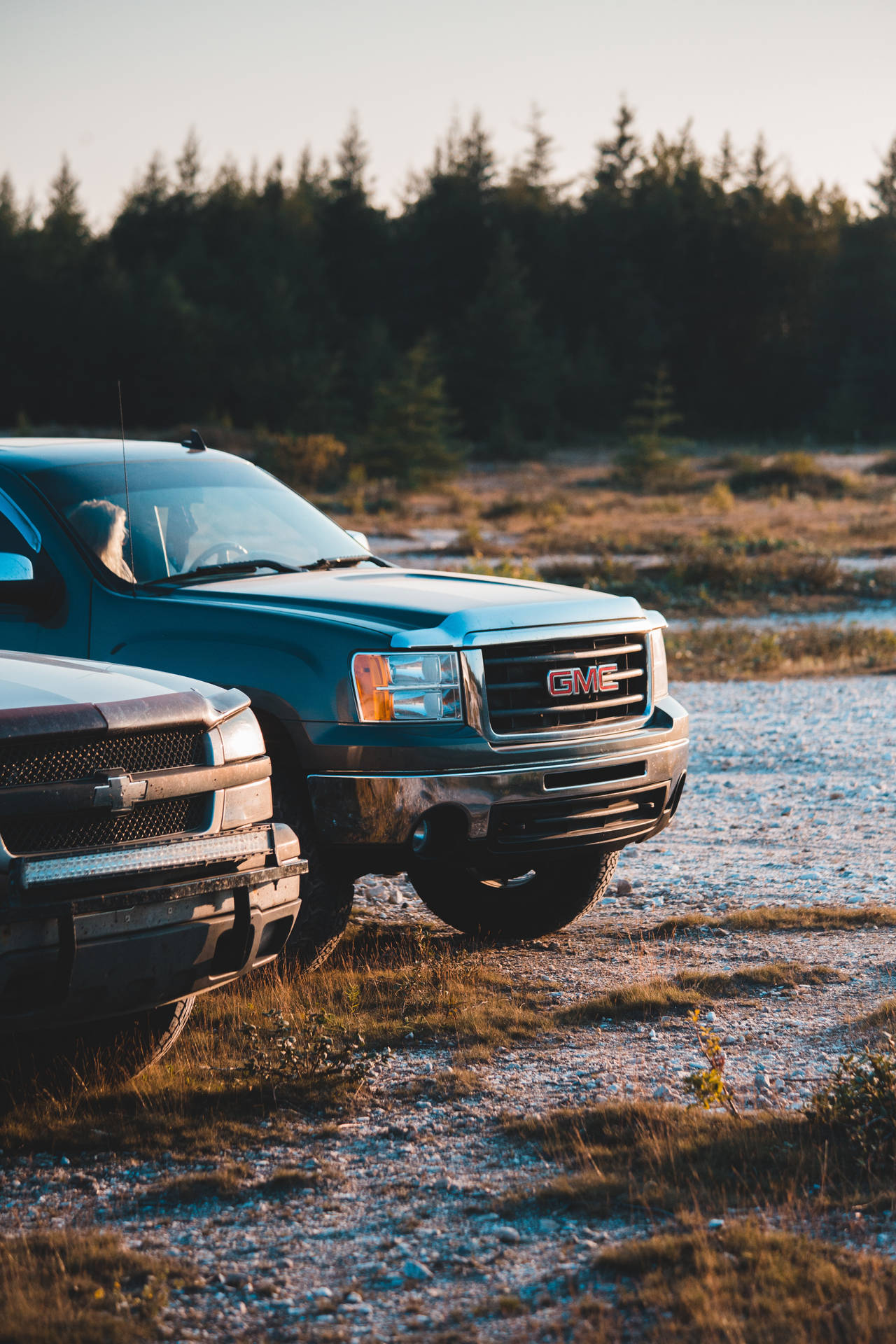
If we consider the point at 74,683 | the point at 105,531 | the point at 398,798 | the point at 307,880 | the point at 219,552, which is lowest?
the point at 307,880

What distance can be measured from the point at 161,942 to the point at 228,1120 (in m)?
0.76

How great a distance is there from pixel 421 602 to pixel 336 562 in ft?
3.28

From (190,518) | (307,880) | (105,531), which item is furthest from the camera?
(190,518)

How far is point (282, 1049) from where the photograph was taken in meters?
4.46

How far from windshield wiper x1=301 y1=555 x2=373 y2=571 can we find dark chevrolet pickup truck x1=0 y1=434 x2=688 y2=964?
0.01 metres

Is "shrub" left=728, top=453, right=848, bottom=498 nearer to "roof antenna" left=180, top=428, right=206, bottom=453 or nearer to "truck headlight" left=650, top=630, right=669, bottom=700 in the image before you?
"roof antenna" left=180, top=428, right=206, bottom=453

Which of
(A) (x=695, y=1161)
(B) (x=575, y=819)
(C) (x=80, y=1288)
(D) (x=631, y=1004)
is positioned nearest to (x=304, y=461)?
(B) (x=575, y=819)

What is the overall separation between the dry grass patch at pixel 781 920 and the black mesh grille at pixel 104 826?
2697 millimetres

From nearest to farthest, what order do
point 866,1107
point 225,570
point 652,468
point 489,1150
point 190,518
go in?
point 866,1107
point 489,1150
point 225,570
point 190,518
point 652,468

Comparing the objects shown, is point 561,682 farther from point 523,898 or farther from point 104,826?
point 104,826

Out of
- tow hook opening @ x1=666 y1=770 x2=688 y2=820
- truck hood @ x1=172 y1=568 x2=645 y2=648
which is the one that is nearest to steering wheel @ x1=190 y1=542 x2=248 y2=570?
truck hood @ x1=172 y1=568 x2=645 y2=648

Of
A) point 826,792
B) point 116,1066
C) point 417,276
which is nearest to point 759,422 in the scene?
point 417,276

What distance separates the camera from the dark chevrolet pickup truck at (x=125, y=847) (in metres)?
3.48

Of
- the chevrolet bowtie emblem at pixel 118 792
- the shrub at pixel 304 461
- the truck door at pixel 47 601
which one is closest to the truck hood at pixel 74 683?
the chevrolet bowtie emblem at pixel 118 792
